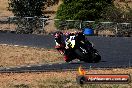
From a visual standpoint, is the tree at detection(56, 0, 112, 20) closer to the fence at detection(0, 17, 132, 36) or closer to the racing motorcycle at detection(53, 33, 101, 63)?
the fence at detection(0, 17, 132, 36)

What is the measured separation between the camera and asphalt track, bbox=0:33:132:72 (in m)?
24.8

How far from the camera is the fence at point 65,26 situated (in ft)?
145

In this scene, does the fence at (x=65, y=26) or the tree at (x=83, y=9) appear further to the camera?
the tree at (x=83, y=9)

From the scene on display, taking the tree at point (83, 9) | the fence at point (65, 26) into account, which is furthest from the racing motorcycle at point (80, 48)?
the tree at point (83, 9)

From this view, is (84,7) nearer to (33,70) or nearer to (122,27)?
(122,27)

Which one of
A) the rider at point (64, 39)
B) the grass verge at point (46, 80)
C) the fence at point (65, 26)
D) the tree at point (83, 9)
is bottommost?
the fence at point (65, 26)

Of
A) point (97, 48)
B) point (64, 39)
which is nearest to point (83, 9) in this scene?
point (97, 48)

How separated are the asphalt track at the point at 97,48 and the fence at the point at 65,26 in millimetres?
2375

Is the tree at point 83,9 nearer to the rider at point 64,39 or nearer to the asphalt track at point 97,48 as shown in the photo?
the asphalt track at point 97,48

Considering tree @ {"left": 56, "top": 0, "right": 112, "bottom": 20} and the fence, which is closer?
the fence

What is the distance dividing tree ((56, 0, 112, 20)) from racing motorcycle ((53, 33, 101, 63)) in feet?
80.9

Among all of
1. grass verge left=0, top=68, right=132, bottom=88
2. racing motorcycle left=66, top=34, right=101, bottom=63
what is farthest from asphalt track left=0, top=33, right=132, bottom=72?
grass verge left=0, top=68, right=132, bottom=88

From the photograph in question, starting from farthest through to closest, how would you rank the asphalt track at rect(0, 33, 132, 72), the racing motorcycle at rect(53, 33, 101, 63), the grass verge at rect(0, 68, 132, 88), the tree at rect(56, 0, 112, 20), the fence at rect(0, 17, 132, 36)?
the tree at rect(56, 0, 112, 20) → the fence at rect(0, 17, 132, 36) → the racing motorcycle at rect(53, 33, 101, 63) → the asphalt track at rect(0, 33, 132, 72) → the grass verge at rect(0, 68, 132, 88)

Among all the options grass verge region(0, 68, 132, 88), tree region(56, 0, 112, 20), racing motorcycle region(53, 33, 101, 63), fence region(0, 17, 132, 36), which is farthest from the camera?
tree region(56, 0, 112, 20)
